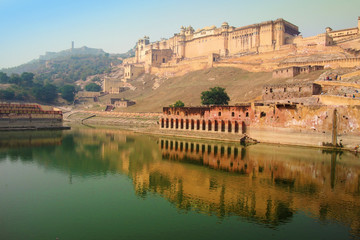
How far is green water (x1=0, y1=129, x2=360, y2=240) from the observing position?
1246 cm

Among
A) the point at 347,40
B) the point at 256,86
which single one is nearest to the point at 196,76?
the point at 256,86

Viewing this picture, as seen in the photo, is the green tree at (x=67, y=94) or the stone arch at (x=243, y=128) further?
the green tree at (x=67, y=94)

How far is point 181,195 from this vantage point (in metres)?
16.7

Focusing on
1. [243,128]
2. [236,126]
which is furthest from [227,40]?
[243,128]

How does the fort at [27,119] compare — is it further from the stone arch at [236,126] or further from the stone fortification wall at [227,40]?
the stone fortification wall at [227,40]

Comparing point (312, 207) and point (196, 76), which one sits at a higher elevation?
point (196, 76)

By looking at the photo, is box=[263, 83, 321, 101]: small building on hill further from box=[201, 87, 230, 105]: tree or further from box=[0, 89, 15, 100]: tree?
box=[0, 89, 15, 100]: tree

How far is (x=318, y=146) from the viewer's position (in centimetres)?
3014

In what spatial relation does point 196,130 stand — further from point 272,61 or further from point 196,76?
point 196,76

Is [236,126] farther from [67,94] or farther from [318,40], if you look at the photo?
[67,94]

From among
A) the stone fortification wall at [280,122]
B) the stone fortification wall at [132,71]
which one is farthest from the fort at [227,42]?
the stone fortification wall at [280,122]

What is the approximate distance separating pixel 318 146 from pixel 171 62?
7047 centimetres

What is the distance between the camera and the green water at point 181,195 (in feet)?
40.9

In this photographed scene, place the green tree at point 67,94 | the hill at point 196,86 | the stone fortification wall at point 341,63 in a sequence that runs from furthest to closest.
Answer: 1. the green tree at point 67,94
2. the hill at point 196,86
3. the stone fortification wall at point 341,63
